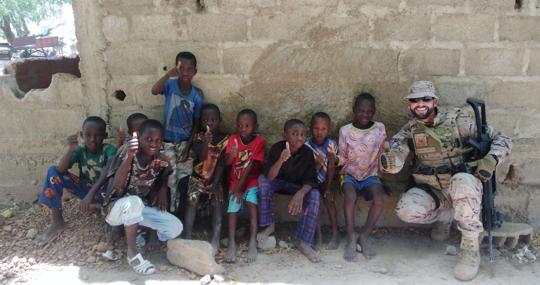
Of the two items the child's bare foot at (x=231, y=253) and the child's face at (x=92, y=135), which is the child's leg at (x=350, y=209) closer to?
the child's bare foot at (x=231, y=253)

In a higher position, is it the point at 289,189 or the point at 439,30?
the point at 439,30

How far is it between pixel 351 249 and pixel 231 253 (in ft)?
2.74

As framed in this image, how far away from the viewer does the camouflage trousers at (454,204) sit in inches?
110

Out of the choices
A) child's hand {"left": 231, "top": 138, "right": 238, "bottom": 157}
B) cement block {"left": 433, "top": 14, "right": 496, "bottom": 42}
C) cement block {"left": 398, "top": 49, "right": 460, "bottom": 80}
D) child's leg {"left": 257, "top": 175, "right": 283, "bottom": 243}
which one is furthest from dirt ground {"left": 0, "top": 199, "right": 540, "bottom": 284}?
cement block {"left": 433, "top": 14, "right": 496, "bottom": 42}

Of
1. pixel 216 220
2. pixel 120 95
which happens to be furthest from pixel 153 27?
pixel 216 220

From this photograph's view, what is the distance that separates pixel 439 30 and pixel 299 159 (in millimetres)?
1406

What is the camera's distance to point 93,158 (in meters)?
3.16

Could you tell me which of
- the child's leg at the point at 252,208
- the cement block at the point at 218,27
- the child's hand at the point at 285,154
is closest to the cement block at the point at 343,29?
the cement block at the point at 218,27

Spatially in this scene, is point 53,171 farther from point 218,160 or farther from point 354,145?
point 354,145

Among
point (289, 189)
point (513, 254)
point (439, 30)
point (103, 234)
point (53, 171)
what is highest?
point (439, 30)

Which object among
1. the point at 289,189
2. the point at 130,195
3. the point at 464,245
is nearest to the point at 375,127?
the point at 289,189

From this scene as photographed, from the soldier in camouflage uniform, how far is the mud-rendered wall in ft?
1.08

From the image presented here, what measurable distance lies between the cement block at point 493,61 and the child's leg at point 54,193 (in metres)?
3.05

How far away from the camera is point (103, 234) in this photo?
10.2 feet
